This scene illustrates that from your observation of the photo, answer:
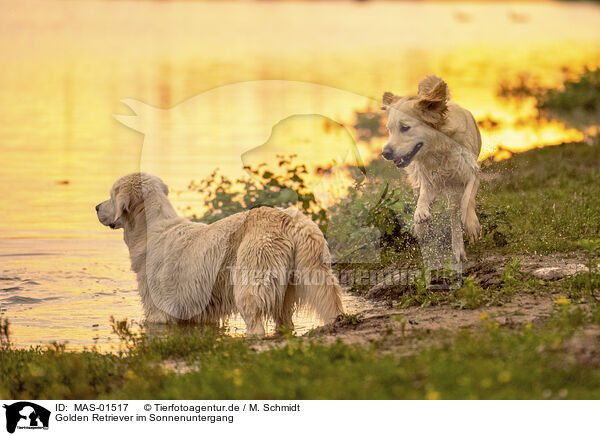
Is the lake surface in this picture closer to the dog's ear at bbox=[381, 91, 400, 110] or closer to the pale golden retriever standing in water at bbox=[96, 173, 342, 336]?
the pale golden retriever standing in water at bbox=[96, 173, 342, 336]

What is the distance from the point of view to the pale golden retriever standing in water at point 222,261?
8.27 meters

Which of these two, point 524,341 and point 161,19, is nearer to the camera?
point 524,341

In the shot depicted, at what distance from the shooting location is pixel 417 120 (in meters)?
9.29

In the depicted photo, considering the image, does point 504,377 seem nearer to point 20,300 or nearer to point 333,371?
point 333,371

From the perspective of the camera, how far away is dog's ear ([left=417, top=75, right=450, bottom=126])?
920 cm

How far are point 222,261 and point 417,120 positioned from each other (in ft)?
8.25

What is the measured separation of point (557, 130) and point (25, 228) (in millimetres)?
12892

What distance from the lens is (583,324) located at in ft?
22.8

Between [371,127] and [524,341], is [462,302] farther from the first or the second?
[371,127]

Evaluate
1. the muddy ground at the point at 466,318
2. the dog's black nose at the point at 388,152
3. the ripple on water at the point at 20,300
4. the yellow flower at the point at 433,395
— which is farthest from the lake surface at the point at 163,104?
the yellow flower at the point at 433,395

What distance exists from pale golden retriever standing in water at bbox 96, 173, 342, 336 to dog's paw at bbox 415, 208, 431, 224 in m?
1.57

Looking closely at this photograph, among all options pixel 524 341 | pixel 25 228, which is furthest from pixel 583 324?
pixel 25 228

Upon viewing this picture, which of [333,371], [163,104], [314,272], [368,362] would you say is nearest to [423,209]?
[314,272]
